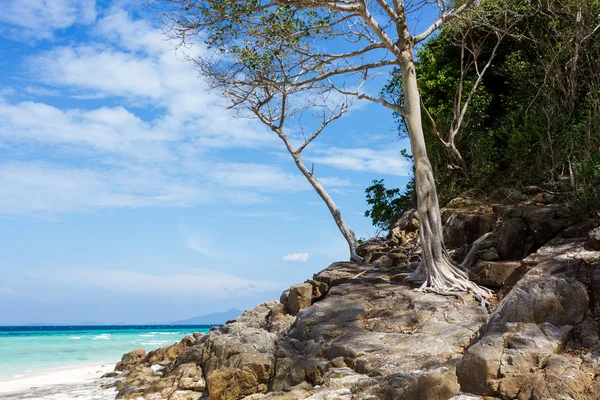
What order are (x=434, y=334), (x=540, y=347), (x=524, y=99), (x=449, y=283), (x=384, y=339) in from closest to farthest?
(x=540, y=347) < (x=434, y=334) < (x=384, y=339) < (x=449, y=283) < (x=524, y=99)

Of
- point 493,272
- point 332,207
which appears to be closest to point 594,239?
point 493,272

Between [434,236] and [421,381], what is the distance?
18.8ft

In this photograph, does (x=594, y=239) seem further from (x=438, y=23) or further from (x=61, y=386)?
(x=61, y=386)

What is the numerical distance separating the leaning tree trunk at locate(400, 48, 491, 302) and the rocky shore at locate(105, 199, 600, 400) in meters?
0.41

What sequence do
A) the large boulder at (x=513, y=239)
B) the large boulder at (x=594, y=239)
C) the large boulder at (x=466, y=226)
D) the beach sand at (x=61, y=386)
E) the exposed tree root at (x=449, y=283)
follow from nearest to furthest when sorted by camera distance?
the large boulder at (x=594, y=239), the exposed tree root at (x=449, y=283), the large boulder at (x=513, y=239), the beach sand at (x=61, y=386), the large boulder at (x=466, y=226)

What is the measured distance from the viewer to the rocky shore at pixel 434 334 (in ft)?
19.1

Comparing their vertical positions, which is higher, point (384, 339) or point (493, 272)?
point (493, 272)

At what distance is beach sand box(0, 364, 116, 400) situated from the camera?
11836 millimetres

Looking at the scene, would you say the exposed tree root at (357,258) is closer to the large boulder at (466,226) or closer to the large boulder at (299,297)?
the large boulder at (466,226)

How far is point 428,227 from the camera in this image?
11500mm

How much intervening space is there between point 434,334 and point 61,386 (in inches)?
393

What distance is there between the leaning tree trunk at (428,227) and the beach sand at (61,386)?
6568 mm

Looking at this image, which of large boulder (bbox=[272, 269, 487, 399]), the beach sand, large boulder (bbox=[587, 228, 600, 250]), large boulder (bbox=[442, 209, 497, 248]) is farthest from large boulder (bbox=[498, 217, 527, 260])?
the beach sand

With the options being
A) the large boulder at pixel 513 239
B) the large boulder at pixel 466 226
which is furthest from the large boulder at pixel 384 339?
the large boulder at pixel 466 226
